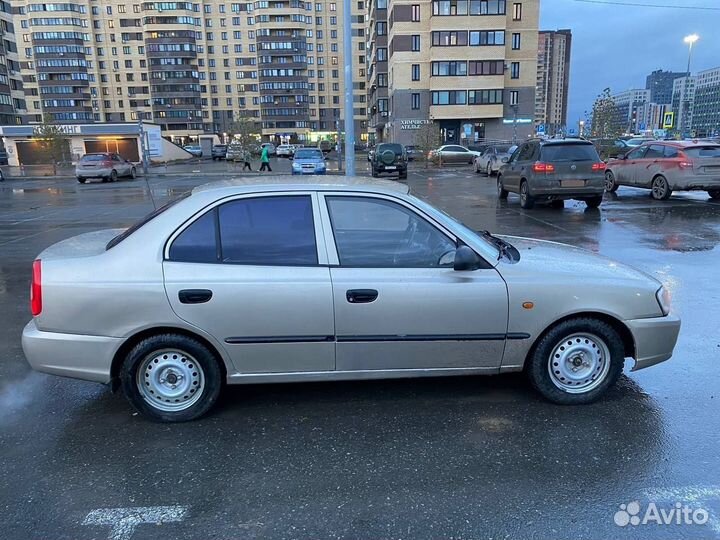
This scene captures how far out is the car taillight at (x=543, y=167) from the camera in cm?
1388

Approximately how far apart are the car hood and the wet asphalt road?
35.4 inches

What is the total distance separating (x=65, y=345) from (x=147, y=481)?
109 centimetres

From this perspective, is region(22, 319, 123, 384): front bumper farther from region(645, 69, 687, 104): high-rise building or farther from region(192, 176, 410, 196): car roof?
region(645, 69, 687, 104): high-rise building

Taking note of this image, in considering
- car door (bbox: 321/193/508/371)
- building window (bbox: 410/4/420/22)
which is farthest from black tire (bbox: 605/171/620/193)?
building window (bbox: 410/4/420/22)

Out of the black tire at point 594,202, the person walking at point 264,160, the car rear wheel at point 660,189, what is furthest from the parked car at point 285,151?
the black tire at point 594,202

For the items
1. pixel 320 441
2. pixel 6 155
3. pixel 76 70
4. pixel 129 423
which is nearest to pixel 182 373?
pixel 129 423

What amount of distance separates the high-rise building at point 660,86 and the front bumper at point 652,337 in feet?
472

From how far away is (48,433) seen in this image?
3.66m

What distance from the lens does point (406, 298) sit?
3.61 m

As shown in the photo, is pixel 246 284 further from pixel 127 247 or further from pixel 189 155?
pixel 189 155

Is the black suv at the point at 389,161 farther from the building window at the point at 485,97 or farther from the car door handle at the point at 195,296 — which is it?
the building window at the point at 485,97

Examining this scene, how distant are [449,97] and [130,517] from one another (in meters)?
60.2

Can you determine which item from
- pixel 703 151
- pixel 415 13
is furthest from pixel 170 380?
pixel 415 13

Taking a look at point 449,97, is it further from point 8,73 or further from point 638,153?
point 8,73
